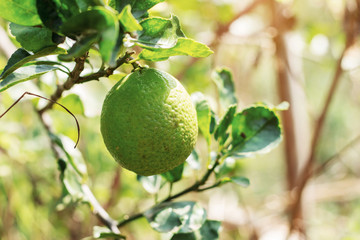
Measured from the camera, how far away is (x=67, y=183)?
59cm

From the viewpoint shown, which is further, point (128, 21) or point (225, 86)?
point (225, 86)

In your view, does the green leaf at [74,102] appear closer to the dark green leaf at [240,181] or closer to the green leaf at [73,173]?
the green leaf at [73,173]

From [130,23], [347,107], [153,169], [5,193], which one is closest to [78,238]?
[5,193]

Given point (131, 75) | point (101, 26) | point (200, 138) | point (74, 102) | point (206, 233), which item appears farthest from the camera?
point (200, 138)

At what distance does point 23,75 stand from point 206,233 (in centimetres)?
36

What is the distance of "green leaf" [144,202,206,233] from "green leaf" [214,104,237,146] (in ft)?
0.37

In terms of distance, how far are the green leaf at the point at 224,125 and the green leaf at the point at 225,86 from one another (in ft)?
0.20

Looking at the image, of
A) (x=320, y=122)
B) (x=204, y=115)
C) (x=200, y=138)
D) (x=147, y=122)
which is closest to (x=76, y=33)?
(x=147, y=122)

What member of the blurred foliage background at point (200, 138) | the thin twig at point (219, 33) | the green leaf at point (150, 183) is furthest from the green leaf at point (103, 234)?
the thin twig at point (219, 33)

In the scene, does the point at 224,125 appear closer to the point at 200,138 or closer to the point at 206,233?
the point at 206,233

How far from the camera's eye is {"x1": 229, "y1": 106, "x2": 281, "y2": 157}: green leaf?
59 centimetres

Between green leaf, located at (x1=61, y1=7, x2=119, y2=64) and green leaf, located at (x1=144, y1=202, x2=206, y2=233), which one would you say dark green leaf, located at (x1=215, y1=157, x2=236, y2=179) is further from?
green leaf, located at (x1=61, y1=7, x2=119, y2=64)

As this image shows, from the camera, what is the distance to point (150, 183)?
2.17ft

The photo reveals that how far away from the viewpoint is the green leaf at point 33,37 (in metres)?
0.42
